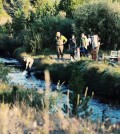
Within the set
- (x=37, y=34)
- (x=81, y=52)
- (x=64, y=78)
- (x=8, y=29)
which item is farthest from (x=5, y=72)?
(x=8, y=29)

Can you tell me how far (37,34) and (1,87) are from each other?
30.1m

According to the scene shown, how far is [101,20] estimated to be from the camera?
45.4 metres

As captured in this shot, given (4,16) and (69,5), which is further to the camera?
(4,16)

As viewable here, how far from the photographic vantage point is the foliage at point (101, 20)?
44.9 metres

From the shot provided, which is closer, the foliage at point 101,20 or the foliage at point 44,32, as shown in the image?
the foliage at point 101,20

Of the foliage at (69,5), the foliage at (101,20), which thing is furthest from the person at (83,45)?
the foliage at (69,5)

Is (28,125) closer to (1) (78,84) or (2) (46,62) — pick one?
(1) (78,84)

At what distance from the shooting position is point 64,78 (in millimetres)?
32719

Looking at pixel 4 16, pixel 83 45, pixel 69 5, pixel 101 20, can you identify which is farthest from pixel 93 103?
pixel 4 16

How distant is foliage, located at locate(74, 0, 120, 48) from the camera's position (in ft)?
147

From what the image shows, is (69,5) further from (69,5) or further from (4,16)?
(4,16)

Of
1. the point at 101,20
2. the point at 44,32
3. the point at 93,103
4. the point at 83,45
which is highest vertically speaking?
the point at 101,20

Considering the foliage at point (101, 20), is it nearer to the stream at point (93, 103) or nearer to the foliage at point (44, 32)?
the foliage at point (44, 32)

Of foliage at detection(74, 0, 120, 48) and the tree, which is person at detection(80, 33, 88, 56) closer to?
foliage at detection(74, 0, 120, 48)
